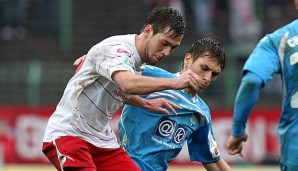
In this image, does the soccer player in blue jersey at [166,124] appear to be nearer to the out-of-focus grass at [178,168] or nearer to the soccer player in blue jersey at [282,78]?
the soccer player in blue jersey at [282,78]

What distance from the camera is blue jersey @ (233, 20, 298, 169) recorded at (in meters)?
5.36

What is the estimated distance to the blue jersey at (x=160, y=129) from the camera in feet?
21.3

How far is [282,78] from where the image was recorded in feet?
18.0

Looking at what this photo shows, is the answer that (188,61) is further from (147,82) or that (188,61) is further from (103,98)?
(147,82)

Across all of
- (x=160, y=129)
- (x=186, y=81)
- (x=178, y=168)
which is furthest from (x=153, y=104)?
(x=178, y=168)

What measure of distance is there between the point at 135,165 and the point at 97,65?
A: 0.88m

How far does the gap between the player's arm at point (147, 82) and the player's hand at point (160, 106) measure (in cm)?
77

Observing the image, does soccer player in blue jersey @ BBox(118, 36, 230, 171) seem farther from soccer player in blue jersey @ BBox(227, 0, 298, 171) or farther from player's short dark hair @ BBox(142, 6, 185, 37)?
soccer player in blue jersey @ BBox(227, 0, 298, 171)

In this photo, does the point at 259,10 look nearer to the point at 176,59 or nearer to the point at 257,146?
the point at 176,59

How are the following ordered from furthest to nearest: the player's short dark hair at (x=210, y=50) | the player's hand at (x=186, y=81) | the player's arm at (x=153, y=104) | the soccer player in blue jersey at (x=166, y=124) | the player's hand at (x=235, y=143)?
the soccer player in blue jersey at (x=166, y=124), the player's short dark hair at (x=210, y=50), the player's arm at (x=153, y=104), the player's hand at (x=235, y=143), the player's hand at (x=186, y=81)

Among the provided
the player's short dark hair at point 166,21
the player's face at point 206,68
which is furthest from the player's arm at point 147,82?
the player's face at point 206,68

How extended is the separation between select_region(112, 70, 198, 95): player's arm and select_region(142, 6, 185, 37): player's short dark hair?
508 mm

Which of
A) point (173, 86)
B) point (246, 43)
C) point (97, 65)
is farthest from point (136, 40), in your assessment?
point (246, 43)

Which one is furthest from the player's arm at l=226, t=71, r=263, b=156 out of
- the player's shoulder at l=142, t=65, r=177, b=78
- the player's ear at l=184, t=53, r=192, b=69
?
the player's shoulder at l=142, t=65, r=177, b=78
